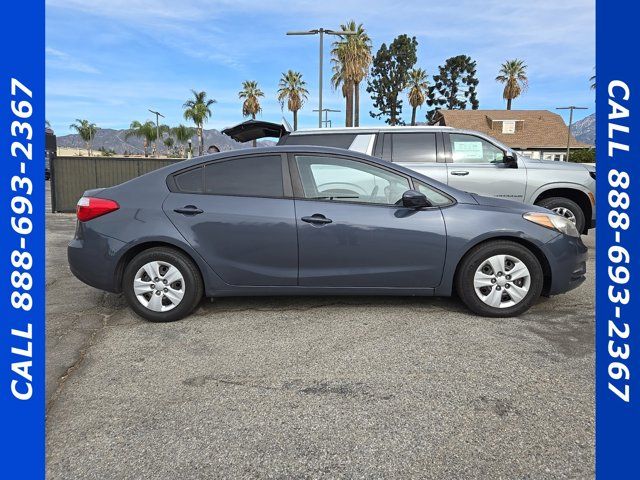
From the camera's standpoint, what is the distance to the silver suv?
6770 mm

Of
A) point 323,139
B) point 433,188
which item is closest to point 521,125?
point 323,139

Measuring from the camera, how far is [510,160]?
22.5ft

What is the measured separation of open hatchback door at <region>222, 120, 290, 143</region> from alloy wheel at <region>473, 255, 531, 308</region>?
4829 mm

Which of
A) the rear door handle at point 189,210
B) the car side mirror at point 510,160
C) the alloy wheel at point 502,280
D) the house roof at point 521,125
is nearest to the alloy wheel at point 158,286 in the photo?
the rear door handle at point 189,210

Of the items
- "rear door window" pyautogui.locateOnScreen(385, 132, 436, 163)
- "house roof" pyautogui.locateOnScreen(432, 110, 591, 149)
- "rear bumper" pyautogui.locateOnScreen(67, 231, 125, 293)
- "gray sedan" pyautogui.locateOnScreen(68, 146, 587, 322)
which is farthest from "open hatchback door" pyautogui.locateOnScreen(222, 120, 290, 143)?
"house roof" pyautogui.locateOnScreen(432, 110, 591, 149)

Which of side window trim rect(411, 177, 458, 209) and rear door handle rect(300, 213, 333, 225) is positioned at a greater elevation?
side window trim rect(411, 177, 458, 209)

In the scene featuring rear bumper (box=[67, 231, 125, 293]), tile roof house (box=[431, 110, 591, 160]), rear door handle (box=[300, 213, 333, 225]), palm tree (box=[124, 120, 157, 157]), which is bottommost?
rear bumper (box=[67, 231, 125, 293])

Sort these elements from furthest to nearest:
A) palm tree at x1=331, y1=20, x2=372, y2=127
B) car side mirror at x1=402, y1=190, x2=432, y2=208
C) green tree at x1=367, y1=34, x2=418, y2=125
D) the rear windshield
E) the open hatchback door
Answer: green tree at x1=367, y1=34, x2=418, y2=125 → palm tree at x1=331, y1=20, x2=372, y2=127 → the open hatchback door → the rear windshield → car side mirror at x1=402, y1=190, x2=432, y2=208

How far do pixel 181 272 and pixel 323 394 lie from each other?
1841mm

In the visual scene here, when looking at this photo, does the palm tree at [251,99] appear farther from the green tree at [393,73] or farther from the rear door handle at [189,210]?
the rear door handle at [189,210]

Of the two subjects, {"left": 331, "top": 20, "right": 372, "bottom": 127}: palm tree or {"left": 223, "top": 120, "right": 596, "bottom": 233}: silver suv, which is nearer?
{"left": 223, "top": 120, "right": 596, "bottom": 233}: silver suv

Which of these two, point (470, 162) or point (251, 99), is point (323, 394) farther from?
point (251, 99)

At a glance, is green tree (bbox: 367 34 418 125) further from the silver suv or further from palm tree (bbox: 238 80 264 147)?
the silver suv

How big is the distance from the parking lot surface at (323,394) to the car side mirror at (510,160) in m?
3.16
